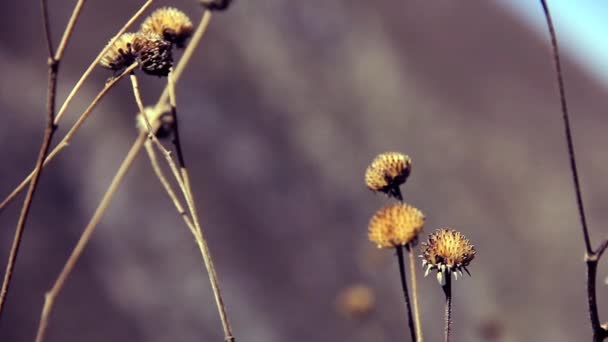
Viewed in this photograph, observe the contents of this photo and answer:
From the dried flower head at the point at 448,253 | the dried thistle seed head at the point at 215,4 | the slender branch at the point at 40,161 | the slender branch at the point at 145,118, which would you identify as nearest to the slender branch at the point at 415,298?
the dried flower head at the point at 448,253

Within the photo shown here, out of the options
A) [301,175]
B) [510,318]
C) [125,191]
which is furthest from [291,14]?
[510,318]

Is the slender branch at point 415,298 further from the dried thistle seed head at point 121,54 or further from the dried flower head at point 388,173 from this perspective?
the dried thistle seed head at point 121,54

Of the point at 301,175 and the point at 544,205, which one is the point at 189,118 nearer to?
the point at 301,175

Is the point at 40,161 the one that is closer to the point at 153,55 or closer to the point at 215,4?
the point at 153,55

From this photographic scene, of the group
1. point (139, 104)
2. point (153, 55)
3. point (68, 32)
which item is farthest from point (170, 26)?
point (68, 32)

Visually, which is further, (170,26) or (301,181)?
(301,181)
